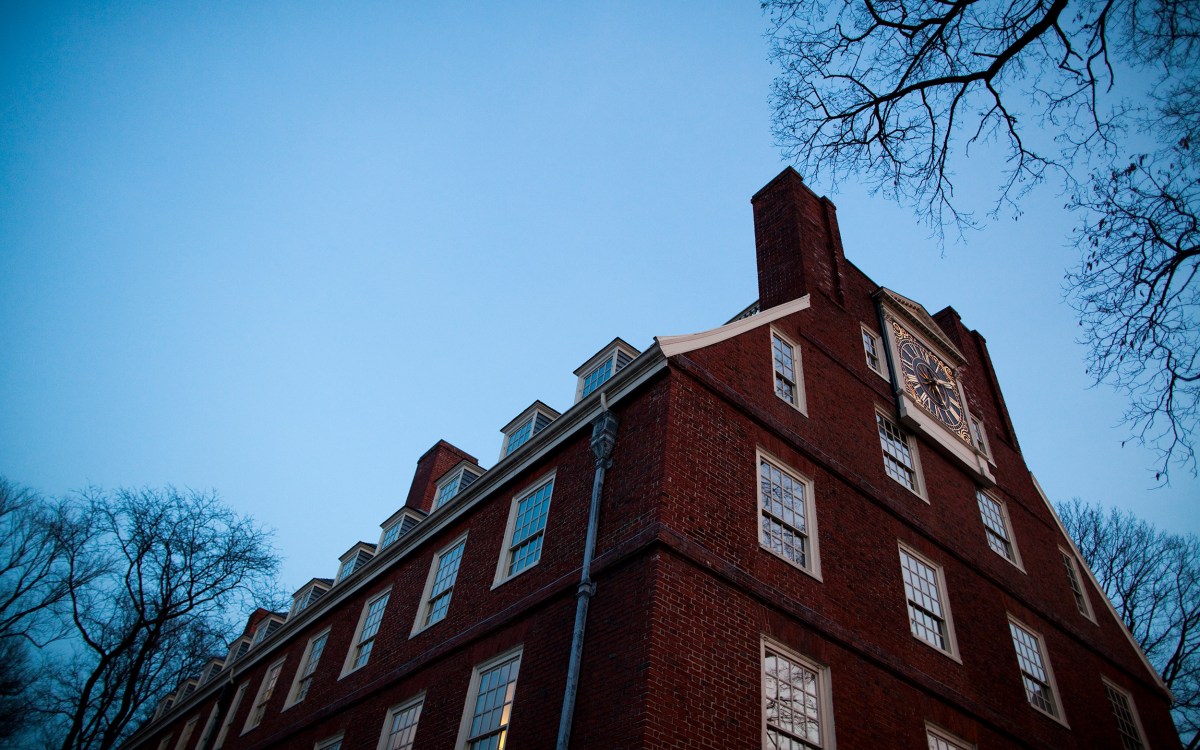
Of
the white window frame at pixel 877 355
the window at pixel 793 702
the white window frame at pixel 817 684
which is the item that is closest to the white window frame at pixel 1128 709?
the white window frame at pixel 877 355

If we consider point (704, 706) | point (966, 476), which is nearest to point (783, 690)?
point (704, 706)

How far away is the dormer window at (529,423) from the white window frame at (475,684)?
5.22 metres

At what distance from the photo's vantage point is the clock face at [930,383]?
55.6 ft

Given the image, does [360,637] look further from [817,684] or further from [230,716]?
[817,684]

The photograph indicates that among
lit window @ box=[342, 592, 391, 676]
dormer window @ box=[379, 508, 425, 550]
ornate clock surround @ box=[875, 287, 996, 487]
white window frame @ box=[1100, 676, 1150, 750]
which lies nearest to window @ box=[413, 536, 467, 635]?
lit window @ box=[342, 592, 391, 676]

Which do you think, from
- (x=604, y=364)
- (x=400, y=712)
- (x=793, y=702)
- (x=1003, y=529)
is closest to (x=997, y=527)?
(x=1003, y=529)

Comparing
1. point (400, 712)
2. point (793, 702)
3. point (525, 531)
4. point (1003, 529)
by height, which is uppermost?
point (1003, 529)

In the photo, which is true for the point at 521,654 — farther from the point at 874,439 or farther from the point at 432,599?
the point at 874,439

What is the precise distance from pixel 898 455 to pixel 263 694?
61.3 feet

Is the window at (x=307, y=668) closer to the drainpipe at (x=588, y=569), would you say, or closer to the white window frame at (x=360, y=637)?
the white window frame at (x=360, y=637)

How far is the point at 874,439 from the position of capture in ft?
47.8

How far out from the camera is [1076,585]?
720 inches

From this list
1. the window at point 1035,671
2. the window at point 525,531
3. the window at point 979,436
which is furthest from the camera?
the window at point 979,436

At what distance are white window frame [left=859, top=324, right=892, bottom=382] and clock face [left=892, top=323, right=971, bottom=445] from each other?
434mm
